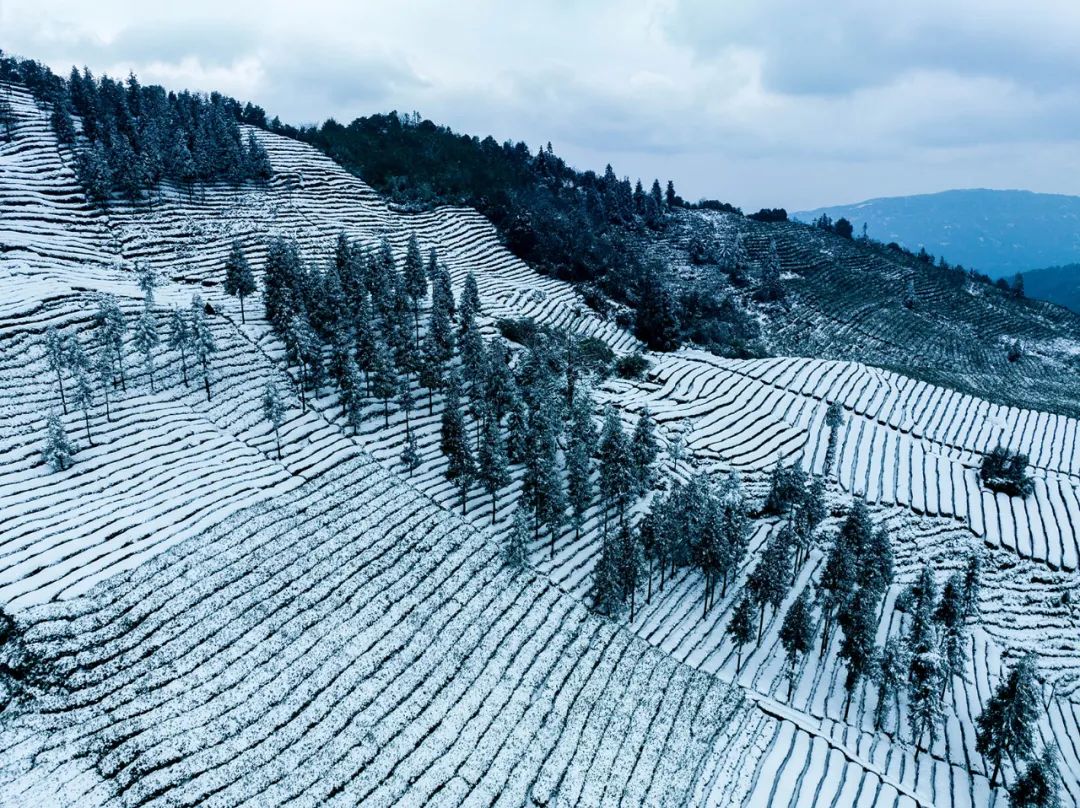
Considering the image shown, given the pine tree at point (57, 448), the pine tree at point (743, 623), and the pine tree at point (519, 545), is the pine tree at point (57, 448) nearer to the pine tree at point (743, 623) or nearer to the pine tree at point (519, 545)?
the pine tree at point (519, 545)

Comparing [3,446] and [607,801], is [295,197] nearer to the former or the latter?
[3,446]

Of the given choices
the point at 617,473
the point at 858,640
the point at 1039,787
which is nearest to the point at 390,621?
the point at 617,473

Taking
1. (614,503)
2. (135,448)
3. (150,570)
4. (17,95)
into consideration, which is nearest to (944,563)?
(614,503)

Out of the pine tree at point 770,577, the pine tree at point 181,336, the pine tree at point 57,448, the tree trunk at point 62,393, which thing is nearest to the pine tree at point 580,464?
the pine tree at point 770,577

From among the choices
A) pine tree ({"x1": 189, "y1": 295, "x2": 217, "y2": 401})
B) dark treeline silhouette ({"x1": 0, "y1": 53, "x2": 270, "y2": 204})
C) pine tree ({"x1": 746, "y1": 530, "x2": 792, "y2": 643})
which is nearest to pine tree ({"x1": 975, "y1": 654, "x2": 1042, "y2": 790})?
pine tree ({"x1": 746, "y1": 530, "x2": 792, "y2": 643})

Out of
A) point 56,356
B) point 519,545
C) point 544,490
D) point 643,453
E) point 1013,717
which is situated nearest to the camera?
point 1013,717

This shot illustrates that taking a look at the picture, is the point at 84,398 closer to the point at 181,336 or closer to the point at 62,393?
the point at 62,393
